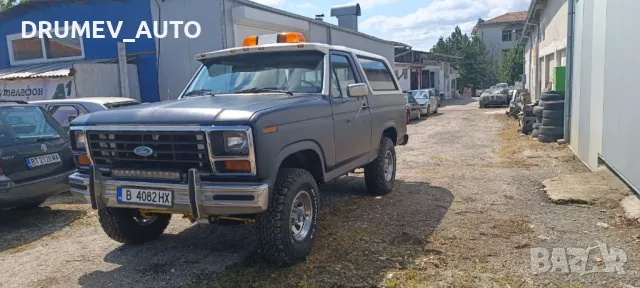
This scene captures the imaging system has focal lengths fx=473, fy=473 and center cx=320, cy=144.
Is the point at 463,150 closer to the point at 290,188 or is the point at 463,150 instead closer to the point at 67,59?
the point at 290,188

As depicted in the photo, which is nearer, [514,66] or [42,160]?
[42,160]

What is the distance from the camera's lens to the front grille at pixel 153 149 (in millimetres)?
3770

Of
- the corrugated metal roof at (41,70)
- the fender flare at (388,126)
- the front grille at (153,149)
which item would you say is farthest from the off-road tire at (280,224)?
the corrugated metal roof at (41,70)

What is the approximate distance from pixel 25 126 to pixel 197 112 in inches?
147

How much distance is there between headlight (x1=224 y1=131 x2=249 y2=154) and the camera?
3622 millimetres

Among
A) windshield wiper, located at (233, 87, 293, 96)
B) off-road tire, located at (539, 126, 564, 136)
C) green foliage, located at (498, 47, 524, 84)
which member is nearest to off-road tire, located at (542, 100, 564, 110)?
off-road tire, located at (539, 126, 564, 136)

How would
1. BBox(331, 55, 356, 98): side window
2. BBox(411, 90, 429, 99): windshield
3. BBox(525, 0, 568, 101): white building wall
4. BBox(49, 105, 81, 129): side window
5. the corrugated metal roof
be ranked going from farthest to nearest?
1. BBox(411, 90, 429, 99): windshield
2. BBox(525, 0, 568, 101): white building wall
3. the corrugated metal roof
4. BBox(49, 105, 81, 129): side window
5. BBox(331, 55, 356, 98): side window

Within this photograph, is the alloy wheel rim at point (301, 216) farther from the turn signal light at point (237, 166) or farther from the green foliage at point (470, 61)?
the green foliage at point (470, 61)

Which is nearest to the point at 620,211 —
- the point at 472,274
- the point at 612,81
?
the point at 612,81

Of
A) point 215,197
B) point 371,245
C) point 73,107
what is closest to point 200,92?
point 215,197

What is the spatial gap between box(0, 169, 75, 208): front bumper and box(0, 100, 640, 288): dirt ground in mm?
379

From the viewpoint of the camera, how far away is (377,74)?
6.58 m

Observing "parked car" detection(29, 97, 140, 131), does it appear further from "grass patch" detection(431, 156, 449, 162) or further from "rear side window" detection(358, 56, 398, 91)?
"grass patch" detection(431, 156, 449, 162)

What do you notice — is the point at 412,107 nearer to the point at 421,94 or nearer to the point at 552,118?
the point at 421,94
